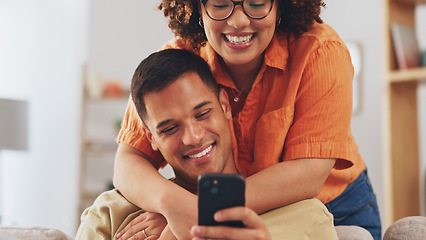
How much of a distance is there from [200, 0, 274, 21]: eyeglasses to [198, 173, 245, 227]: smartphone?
532mm

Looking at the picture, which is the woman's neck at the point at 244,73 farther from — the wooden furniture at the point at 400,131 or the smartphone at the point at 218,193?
the wooden furniture at the point at 400,131

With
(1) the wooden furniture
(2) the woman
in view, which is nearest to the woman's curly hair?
(2) the woman

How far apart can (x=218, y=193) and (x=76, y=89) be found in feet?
12.0

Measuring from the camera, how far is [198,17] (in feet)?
4.68

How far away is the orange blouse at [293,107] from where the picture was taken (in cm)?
118

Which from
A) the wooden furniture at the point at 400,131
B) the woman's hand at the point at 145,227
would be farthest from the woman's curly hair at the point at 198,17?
the wooden furniture at the point at 400,131

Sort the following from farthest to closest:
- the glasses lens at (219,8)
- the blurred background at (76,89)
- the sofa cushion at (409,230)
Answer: the blurred background at (76,89) < the glasses lens at (219,8) < the sofa cushion at (409,230)

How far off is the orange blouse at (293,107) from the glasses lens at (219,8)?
17cm

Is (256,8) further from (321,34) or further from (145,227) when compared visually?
(145,227)

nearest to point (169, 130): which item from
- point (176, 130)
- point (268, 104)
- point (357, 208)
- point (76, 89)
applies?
point (176, 130)

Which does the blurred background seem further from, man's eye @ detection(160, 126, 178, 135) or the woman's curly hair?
man's eye @ detection(160, 126, 178, 135)

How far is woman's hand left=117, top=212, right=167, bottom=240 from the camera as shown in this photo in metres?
1.14

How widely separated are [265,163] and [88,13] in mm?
3335

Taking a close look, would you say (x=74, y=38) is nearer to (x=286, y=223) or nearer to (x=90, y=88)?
(x=90, y=88)
